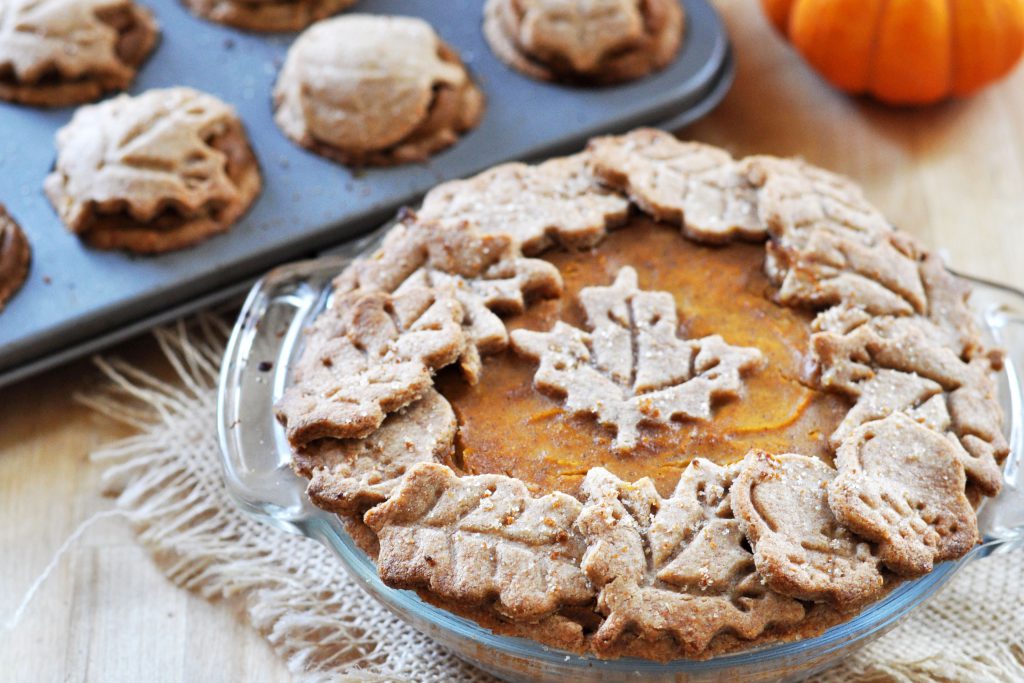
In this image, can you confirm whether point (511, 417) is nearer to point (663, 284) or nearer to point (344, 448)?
point (344, 448)

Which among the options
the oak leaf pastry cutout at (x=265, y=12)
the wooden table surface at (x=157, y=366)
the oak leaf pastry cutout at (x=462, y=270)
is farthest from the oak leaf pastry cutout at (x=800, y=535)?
the oak leaf pastry cutout at (x=265, y=12)

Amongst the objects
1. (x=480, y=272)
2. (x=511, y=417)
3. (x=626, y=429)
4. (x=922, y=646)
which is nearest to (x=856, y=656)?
(x=922, y=646)

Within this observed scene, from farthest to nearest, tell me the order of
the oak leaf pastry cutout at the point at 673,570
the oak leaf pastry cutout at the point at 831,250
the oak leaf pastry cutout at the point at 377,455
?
the oak leaf pastry cutout at the point at 831,250 → the oak leaf pastry cutout at the point at 377,455 → the oak leaf pastry cutout at the point at 673,570

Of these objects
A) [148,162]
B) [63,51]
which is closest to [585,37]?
[148,162]

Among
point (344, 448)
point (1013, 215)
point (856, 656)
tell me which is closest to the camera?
point (344, 448)

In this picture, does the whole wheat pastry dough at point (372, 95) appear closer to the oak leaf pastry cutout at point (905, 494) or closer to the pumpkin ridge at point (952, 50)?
Answer: the pumpkin ridge at point (952, 50)

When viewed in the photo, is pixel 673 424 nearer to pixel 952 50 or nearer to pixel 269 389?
pixel 269 389
